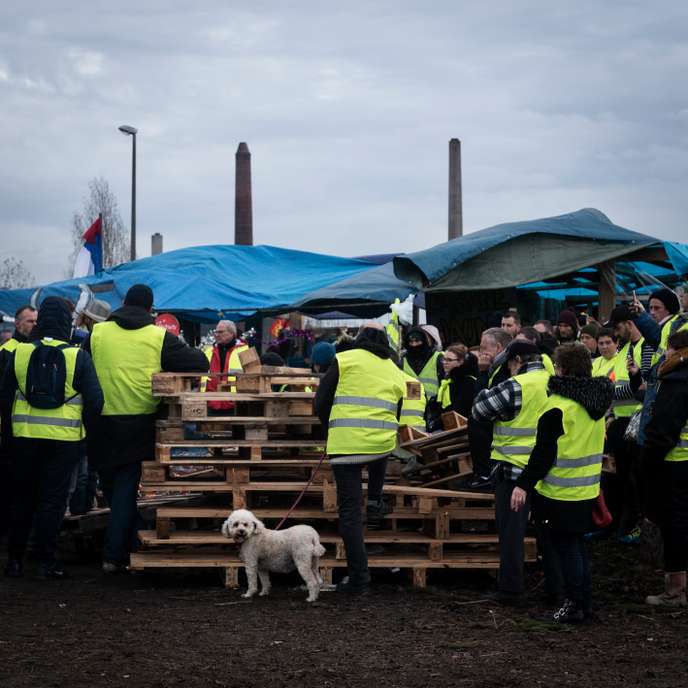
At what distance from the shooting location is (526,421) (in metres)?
7.47

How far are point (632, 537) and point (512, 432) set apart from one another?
3.25 m

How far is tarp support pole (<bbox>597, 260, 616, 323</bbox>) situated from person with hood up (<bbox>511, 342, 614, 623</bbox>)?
880cm

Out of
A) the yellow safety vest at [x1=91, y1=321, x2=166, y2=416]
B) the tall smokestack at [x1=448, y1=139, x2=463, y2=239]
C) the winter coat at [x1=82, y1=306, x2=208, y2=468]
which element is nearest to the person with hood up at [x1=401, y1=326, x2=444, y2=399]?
the winter coat at [x1=82, y1=306, x2=208, y2=468]

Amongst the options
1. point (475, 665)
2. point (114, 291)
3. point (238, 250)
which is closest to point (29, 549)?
point (475, 665)

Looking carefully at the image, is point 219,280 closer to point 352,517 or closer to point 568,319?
point 568,319

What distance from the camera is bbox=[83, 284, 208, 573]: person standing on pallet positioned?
8617 mm

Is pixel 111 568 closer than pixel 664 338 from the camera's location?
No

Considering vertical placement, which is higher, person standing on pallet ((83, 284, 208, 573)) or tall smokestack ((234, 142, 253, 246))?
tall smokestack ((234, 142, 253, 246))

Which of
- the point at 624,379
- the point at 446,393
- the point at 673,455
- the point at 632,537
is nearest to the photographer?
the point at 673,455

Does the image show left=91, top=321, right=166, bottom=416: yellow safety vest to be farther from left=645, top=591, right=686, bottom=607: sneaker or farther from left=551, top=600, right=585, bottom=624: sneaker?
left=645, top=591, right=686, bottom=607: sneaker

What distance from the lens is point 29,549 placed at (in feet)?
33.6

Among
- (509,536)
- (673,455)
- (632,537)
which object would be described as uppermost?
(673,455)

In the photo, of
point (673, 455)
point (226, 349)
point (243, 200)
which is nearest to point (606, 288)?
point (226, 349)

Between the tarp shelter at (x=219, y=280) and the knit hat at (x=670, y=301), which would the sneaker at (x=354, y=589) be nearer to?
the knit hat at (x=670, y=301)
